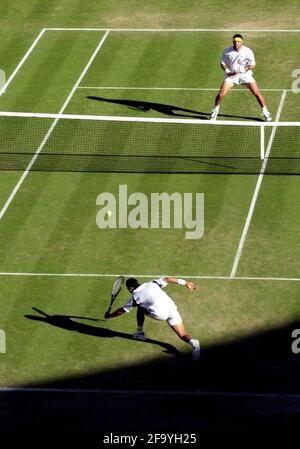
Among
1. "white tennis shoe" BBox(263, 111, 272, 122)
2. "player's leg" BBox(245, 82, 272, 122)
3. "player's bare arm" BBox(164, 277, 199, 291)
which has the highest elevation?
"player's leg" BBox(245, 82, 272, 122)

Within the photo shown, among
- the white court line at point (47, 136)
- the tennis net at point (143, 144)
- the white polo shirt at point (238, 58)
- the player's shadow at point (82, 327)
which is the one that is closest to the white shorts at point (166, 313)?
the player's shadow at point (82, 327)

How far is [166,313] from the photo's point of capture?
31.6 m

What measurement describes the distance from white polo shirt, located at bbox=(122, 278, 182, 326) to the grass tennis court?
93 centimetres

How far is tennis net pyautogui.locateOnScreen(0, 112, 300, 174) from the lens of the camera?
41438 mm

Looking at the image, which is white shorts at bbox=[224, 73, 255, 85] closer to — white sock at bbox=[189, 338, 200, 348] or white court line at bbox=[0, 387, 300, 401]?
white sock at bbox=[189, 338, 200, 348]

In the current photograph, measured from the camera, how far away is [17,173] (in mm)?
41562

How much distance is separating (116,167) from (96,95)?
5605mm

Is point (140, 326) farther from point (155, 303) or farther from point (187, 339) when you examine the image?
point (187, 339)

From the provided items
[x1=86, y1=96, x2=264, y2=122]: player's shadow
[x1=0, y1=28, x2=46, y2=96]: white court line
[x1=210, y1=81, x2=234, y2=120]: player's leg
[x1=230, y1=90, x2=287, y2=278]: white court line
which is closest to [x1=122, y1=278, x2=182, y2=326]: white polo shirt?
[x1=230, y1=90, x2=287, y2=278]: white court line

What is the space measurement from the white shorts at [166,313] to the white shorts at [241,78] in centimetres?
1338

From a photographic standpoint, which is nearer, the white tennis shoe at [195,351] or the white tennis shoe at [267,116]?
the white tennis shoe at [195,351]

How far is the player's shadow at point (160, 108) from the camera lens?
44.7 metres

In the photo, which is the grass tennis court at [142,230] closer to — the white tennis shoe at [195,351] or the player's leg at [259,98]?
the white tennis shoe at [195,351]

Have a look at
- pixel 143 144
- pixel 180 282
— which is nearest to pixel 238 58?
pixel 143 144
